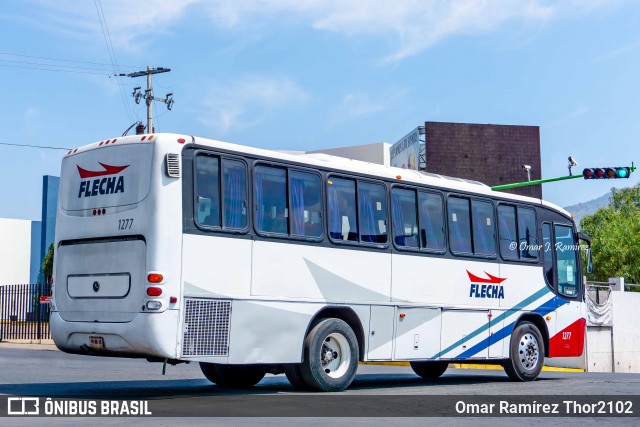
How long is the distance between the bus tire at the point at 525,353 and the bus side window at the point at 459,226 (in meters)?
2.16

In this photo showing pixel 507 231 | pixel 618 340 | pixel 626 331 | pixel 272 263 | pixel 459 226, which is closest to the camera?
pixel 272 263

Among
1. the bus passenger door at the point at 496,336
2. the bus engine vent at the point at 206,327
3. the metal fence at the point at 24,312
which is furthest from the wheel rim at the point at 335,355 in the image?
the metal fence at the point at 24,312

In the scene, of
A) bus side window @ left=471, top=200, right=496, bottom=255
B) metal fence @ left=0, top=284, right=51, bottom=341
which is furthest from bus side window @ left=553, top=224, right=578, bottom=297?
metal fence @ left=0, top=284, right=51, bottom=341

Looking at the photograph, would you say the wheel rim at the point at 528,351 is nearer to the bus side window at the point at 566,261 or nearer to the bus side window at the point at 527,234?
the bus side window at the point at 566,261

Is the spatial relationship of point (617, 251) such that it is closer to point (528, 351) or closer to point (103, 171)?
point (528, 351)

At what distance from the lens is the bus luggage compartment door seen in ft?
40.6

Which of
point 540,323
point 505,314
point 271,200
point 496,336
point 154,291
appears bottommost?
point 496,336

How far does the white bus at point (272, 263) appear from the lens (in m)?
12.4

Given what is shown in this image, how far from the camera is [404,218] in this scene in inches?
627

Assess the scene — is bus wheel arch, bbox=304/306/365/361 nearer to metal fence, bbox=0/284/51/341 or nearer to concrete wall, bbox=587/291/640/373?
metal fence, bbox=0/284/51/341

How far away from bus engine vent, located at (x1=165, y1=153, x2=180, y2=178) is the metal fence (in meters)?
25.1

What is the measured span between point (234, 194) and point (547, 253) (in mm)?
8150

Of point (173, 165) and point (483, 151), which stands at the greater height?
point (483, 151)

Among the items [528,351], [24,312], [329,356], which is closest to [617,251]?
[24,312]
